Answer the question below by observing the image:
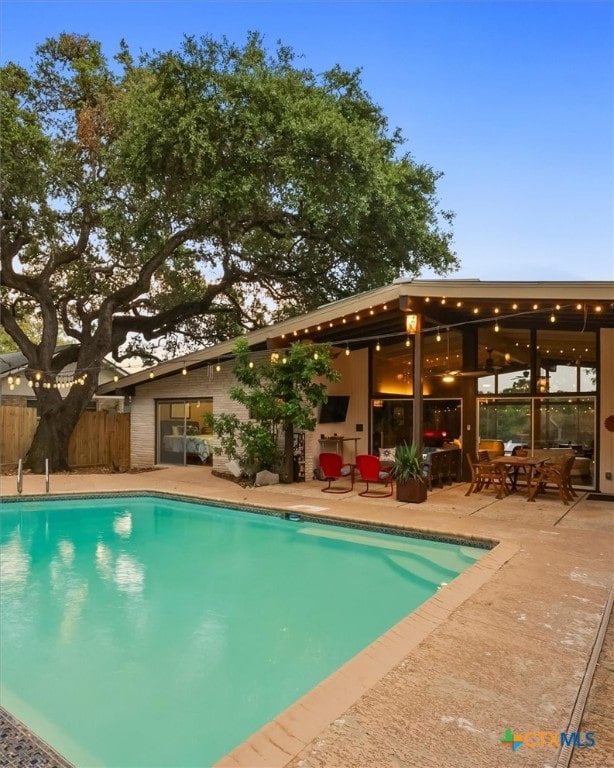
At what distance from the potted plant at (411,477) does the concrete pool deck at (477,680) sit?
250 cm

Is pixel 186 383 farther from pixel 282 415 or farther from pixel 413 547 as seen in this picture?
pixel 413 547

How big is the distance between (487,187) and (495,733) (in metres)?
12.7

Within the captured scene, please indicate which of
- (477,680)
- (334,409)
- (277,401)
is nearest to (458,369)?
(334,409)

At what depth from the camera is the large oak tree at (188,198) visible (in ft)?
35.1

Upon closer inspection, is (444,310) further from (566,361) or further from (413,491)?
(413,491)

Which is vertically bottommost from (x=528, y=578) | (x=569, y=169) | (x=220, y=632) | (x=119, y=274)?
(x=220, y=632)

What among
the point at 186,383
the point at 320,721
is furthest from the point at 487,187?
the point at 320,721

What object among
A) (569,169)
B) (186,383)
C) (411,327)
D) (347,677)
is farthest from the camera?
(186,383)

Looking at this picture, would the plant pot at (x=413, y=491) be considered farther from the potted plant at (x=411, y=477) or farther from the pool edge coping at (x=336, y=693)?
the pool edge coping at (x=336, y=693)

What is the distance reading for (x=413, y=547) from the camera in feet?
21.2

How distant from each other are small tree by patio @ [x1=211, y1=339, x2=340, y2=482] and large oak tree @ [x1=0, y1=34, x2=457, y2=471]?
3462 mm

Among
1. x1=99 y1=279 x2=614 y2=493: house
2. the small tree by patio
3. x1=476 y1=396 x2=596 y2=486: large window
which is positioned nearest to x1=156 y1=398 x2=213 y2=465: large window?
x1=99 y1=279 x2=614 y2=493: house

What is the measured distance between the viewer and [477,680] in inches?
110

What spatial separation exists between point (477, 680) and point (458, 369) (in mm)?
8791
